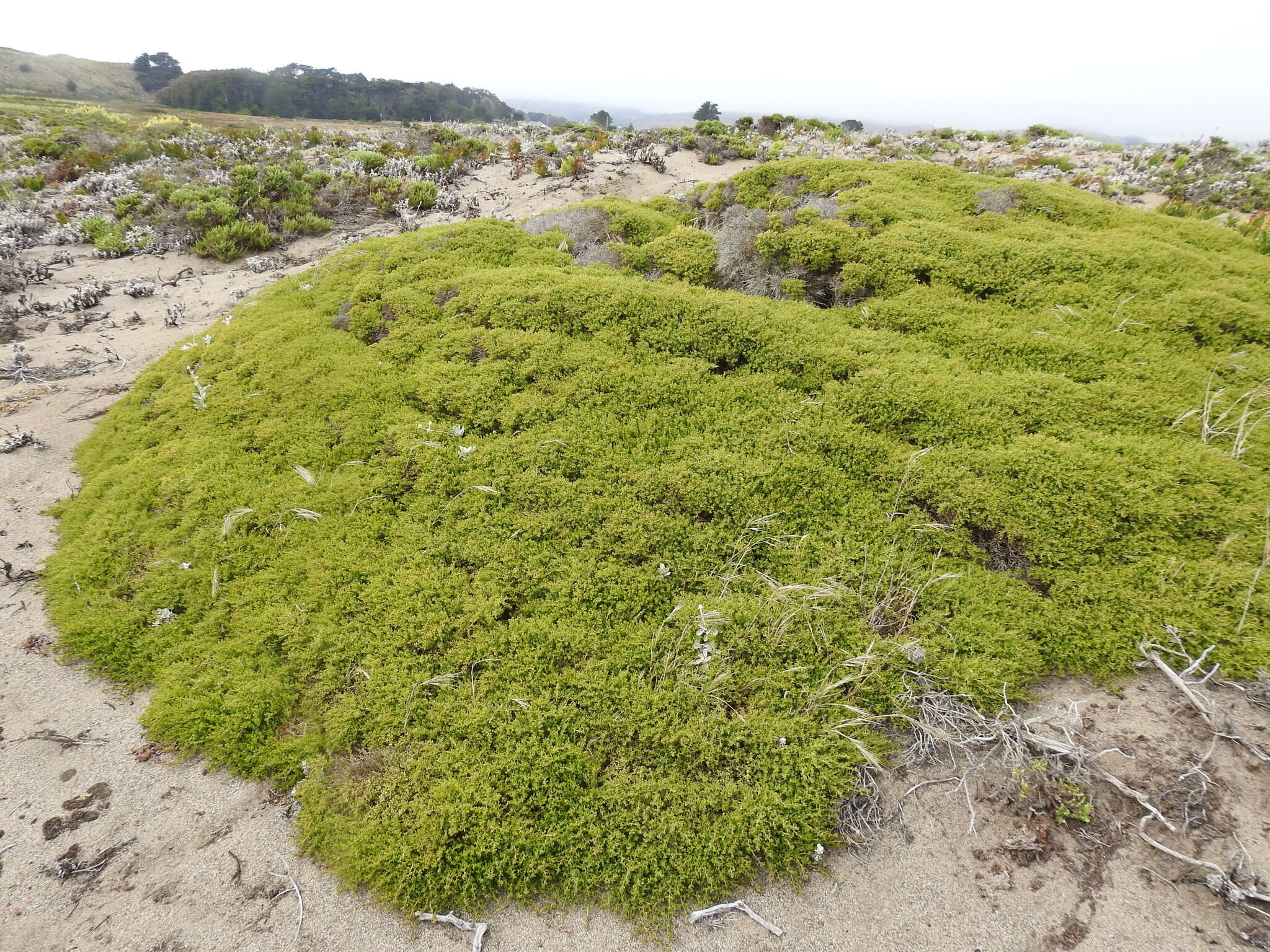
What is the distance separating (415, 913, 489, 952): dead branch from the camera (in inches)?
142

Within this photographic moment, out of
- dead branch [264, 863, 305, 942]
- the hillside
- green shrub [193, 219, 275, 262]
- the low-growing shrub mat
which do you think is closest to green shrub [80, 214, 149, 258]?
green shrub [193, 219, 275, 262]

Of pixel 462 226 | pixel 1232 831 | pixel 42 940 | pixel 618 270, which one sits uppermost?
pixel 462 226

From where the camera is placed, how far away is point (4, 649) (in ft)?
17.2

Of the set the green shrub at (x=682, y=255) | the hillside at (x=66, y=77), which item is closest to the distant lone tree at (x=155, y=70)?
the hillside at (x=66, y=77)

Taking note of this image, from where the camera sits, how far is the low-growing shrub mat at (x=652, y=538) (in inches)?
159

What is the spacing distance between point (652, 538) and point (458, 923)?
3259 millimetres

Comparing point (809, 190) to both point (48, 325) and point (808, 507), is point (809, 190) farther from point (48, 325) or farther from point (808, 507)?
point (48, 325)

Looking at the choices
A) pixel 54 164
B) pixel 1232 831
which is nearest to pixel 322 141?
pixel 54 164

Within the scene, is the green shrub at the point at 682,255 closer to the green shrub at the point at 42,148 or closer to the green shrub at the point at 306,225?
the green shrub at the point at 306,225

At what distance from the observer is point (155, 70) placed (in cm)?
10581

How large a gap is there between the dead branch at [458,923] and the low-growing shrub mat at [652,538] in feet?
0.24

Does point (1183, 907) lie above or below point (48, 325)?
below

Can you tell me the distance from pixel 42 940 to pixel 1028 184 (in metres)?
14.3

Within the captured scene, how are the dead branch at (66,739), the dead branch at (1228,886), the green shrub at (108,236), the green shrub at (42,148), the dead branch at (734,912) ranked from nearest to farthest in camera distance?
the dead branch at (1228,886) → the dead branch at (734,912) → the dead branch at (66,739) → the green shrub at (108,236) → the green shrub at (42,148)
